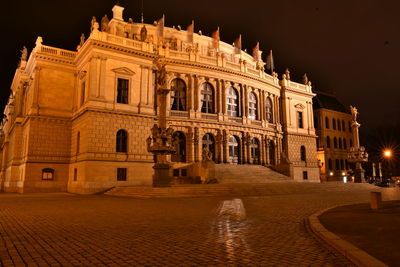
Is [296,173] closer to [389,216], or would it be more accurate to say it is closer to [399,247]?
[389,216]

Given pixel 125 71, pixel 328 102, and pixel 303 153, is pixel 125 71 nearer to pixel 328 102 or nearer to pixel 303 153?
pixel 303 153

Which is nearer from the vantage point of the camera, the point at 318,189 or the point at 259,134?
the point at 318,189

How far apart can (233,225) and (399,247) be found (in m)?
4.50

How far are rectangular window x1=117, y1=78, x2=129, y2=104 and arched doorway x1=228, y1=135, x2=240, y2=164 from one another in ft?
46.1

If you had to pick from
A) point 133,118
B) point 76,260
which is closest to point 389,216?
point 76,260

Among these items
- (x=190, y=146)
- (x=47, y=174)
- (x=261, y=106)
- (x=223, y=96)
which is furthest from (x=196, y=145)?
(x=47, y=174)

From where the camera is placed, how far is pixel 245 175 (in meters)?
34.3

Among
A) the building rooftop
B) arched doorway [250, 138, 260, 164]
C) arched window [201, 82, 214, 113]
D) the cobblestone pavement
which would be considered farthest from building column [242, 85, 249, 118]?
the cobblestone pavement

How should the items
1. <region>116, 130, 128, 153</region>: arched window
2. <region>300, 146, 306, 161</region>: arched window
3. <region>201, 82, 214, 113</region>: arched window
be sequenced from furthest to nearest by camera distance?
1. <region>300, 146, 306, 161</region>: arched window
2. <region>201, 82, 214, 113</region>: arched window
3. <region>116, 130, 128, 153</region>: arched window

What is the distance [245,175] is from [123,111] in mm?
14479

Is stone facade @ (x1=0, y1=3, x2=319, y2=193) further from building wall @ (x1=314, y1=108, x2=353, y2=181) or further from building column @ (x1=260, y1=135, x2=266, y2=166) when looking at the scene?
building wall @ (x1=314, y1=108, x2=353, y2=181)

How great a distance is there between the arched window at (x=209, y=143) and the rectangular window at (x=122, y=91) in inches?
410

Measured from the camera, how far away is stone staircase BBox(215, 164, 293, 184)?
32344 mm

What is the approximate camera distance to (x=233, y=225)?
31.4 feet
